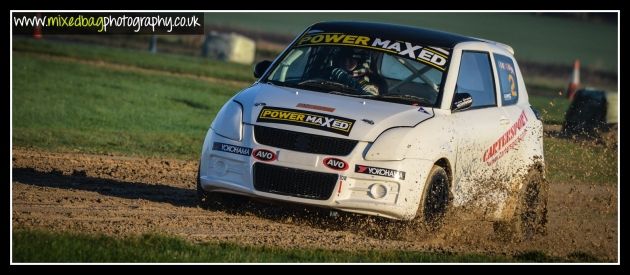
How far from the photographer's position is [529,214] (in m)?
11.2

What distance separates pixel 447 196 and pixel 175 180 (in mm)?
4206

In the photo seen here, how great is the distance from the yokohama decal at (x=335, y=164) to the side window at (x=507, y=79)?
2.60 m

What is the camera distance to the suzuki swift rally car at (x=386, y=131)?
30.0ft

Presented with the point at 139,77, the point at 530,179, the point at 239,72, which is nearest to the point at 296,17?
the point at 239,72

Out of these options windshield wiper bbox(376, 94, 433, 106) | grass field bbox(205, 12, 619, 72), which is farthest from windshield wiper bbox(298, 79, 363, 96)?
grass field bbox(205, 12, 619, 72)

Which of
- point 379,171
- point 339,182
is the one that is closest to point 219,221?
point 339,182

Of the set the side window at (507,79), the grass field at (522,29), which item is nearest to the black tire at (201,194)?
the side window at (507,79)

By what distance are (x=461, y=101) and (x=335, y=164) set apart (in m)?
1.55

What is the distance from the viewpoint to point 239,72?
29.2 m

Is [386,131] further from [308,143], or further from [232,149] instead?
[232,149]
